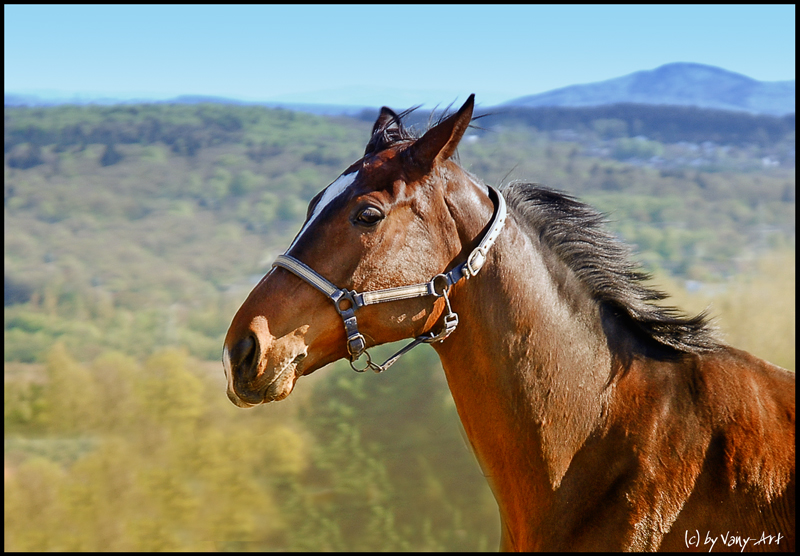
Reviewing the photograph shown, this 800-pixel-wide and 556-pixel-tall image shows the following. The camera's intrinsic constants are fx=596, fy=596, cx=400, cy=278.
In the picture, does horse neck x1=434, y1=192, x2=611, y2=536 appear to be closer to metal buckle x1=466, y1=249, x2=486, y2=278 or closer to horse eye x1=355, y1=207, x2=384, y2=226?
metal buckle x1=466, y1=249, x2=486, y2=278

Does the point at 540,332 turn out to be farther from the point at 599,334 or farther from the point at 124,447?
the point at 124,447

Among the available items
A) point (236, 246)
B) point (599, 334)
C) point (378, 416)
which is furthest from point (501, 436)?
point (236, 246)

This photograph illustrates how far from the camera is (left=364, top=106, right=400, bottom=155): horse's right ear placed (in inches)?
79.8

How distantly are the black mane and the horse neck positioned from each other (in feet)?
0.56

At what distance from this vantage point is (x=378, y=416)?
5883 mm

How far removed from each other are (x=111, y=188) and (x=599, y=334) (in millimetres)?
7745

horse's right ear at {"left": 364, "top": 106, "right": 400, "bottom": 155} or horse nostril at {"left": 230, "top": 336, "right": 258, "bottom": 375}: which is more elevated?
horse's right ear at {"left": 364, "top": 106, "right": 400, "bottom": 155}

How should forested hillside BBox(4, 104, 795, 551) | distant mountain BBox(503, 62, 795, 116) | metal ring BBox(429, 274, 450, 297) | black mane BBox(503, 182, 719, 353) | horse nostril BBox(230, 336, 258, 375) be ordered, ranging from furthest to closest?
1. distant mountain BBox(503, 62, 795, 116)
2. forested hillside BBox(4, 104, 795, 551)
3. black mane BBox(503, 182, 719, 353)
4. metal ring BBox(429, 274, 450, 297)
5. horse nostril BBox(230, 336, 258, 375)

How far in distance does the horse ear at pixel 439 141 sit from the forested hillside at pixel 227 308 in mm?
2424

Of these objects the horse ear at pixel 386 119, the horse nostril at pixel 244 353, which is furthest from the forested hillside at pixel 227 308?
the horse nostril at pixel 244 353

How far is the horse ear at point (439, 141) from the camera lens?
1.83 metres

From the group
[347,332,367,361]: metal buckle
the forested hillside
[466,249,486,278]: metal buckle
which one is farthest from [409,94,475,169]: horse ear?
the forested hillside

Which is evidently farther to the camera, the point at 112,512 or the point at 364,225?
the point at 112,512

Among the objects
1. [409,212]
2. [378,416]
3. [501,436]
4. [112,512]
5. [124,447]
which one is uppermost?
[409,212]
